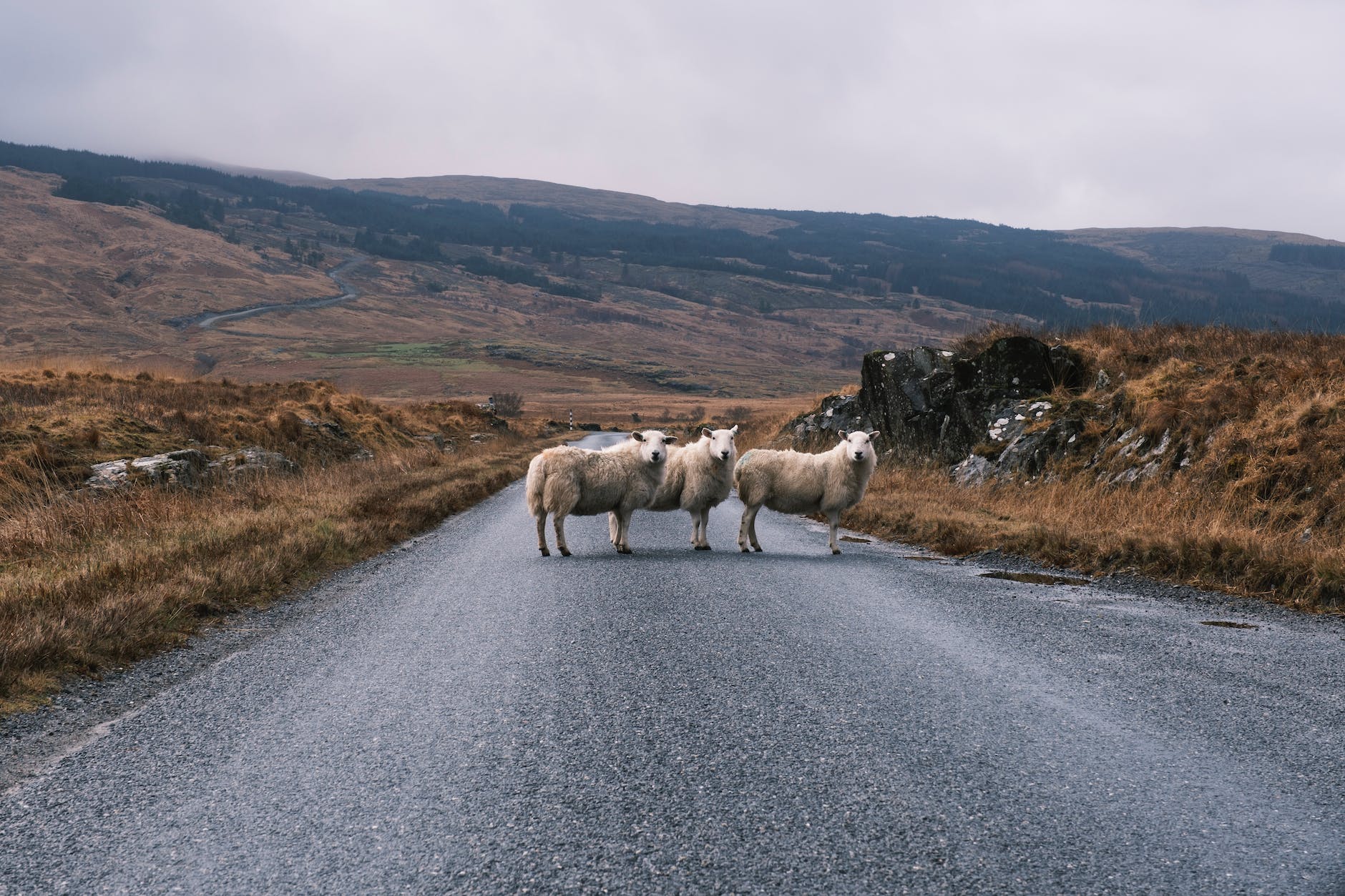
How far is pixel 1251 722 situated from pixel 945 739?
1984mm

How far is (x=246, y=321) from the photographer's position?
168 meters

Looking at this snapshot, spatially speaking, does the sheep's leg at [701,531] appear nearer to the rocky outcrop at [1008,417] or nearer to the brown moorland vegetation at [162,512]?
the brown moorland vegetation at [162,512]

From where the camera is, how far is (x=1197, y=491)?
44.7 ft

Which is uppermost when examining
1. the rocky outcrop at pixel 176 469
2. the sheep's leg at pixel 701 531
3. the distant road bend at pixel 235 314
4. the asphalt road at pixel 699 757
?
the asphalt road at pixel 699 757

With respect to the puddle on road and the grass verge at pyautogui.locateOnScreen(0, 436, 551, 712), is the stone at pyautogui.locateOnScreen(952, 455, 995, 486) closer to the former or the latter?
the puddle on road

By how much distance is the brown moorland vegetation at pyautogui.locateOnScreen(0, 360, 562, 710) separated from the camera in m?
7.41

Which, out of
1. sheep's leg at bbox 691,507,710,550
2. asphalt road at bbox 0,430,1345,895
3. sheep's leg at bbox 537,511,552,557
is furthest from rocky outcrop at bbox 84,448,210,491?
sheep's leg at bbox 691,507,710,550

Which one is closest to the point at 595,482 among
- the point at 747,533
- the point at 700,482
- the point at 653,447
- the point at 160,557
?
the point at 653,447

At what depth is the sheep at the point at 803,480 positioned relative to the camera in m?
14.7

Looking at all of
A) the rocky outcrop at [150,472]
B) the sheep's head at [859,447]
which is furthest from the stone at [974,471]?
the rocky outcrop at [150,472]

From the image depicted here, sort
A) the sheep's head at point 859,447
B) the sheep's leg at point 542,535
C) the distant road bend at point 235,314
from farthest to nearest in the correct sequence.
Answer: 1. the distant road bend at point 235,314
2. the sheep's head at point 859,447
3. the sheep's leg at point 542,535

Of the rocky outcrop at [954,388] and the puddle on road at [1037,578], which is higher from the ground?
the rocky outcrop at [954,388]

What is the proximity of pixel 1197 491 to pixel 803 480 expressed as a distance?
19.0 feet

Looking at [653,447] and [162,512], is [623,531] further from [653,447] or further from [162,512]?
[162,512]
